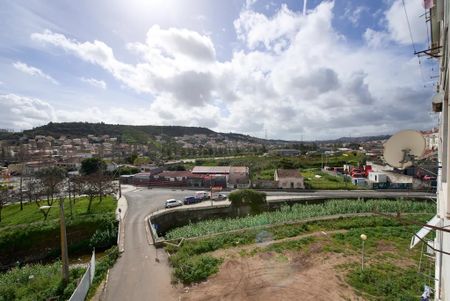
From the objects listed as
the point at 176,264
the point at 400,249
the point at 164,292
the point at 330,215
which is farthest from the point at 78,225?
the point at 400,249

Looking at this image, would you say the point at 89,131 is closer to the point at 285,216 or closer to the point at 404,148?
the point at 285,216

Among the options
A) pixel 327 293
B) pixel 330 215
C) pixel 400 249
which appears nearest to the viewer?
pixel 327 293

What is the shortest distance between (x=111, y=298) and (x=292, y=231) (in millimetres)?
12150

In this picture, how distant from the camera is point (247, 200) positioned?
27719mm

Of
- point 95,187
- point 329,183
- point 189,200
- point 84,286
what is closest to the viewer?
point 84,286

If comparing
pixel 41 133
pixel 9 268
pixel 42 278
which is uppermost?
pixel 41 133

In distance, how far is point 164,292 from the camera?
11016 mm

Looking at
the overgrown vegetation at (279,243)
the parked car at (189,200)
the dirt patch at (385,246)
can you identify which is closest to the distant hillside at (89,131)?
the parked car at (189,200)

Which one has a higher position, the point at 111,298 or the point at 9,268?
the point at 111,298

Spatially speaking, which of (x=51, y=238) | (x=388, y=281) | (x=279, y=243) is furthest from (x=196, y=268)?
(x=51, y=238)

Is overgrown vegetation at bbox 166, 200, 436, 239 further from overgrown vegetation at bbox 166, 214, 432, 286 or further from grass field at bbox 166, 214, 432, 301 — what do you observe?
grass field at bbox 166, 214, 432, 301

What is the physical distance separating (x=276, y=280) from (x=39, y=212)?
88.6 ft

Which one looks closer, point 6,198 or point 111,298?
point 111,298

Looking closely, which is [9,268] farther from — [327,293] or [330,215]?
[330,215]
